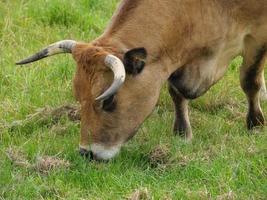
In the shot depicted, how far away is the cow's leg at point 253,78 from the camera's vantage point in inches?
305

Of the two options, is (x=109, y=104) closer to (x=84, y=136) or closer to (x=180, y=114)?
(x=84, y=136)

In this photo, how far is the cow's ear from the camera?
263 inches

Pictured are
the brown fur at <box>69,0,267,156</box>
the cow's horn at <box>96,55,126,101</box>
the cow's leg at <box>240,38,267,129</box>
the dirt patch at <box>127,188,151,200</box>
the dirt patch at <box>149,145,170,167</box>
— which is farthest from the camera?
the cow's leg at <box>240,38,267,129</box>

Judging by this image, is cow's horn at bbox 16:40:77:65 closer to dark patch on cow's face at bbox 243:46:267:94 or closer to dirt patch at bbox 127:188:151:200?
dirt patch at bbox 127:188:151:200

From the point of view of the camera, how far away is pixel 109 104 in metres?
6.77

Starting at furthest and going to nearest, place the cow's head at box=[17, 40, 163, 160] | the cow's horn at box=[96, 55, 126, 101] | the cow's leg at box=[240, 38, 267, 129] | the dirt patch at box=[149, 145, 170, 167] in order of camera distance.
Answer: the cow's leg at box=[240, 38, 267, 129], the dirt patch at box=[149, 145, 170, 167], the cow's head at box=[17, 40, 163, 160], the cow's horn at box=[96, 55, 126, 101]

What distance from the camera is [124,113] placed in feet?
22.6

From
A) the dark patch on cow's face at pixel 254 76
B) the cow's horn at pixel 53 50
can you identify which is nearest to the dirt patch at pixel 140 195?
the cow's horn at pixel 53 50

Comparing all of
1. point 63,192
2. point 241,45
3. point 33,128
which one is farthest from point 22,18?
point 63,192

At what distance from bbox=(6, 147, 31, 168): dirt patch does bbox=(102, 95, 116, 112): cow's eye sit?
2.69 feet

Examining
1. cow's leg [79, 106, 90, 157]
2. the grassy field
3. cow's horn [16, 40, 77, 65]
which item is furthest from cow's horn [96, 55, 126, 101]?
the grassy field

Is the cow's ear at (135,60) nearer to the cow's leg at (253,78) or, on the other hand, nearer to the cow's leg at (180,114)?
the cow's leg at (180,114)

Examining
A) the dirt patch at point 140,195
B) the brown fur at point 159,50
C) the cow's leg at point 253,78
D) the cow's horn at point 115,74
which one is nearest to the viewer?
the dirt patch at point 140,195

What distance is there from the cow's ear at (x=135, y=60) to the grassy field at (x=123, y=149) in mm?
770
